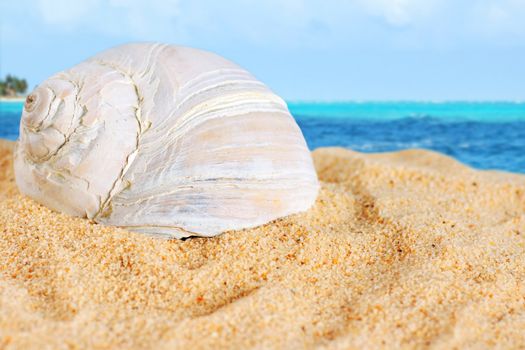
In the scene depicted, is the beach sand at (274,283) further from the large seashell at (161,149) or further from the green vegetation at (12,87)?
the green vegetation at (12,87)

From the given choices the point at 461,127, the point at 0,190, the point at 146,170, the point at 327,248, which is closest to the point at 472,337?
the point at 327,248

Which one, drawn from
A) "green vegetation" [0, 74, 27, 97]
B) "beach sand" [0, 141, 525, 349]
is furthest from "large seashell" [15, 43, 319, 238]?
"green vegetation" [0, 74, 27, 97]

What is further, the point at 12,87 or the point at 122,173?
the point at 12,87

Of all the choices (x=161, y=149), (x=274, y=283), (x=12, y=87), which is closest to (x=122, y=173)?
(x=161, y=149)

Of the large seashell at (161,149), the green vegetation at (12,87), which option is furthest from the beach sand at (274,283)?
the green vegetation at (12,87)

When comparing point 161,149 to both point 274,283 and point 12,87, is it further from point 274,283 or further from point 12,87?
point 12,87

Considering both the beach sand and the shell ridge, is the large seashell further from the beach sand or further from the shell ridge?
the beach sand
